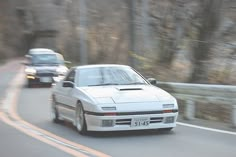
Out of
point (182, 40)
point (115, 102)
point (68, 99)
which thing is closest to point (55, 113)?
point (68, 99)

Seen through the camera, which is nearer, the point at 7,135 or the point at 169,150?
the point at 169,150

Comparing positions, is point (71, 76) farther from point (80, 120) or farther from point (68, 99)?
point (80, 120)

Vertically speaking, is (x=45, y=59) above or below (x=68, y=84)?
below

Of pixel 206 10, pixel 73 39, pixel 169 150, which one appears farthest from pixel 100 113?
pixel 73 39

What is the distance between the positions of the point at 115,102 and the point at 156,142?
1067 millimetres

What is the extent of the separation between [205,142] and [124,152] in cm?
165

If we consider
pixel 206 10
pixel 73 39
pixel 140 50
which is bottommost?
pixel 73 39

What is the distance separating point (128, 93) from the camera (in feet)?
34.3

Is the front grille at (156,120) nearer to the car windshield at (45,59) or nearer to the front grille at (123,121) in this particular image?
the front grille at (123,121)

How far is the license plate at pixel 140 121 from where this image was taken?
9.99 m

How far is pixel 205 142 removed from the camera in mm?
9484

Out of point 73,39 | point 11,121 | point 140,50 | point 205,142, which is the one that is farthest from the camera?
point 73,39

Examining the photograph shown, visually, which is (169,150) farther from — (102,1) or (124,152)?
(102,1)

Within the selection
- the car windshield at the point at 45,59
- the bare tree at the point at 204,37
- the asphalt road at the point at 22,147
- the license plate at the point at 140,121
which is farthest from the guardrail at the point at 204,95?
the car windshield at the point at 45,59
